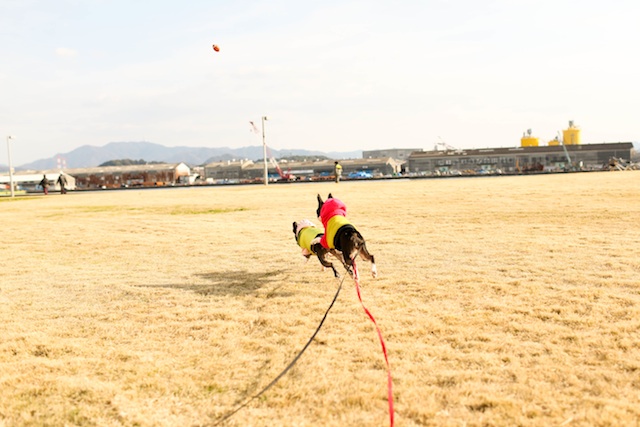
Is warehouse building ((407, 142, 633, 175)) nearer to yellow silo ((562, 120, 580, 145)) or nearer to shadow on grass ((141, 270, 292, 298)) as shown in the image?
yellow silo ((562, 120, 580, 145))

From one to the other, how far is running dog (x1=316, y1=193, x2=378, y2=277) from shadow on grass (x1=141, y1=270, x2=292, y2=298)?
145 centimetres

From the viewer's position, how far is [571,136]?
12512cm

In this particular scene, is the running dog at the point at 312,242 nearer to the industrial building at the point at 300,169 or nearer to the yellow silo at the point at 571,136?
the industrial building at the point at 300,169

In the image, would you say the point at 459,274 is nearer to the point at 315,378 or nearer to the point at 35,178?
the point at 315,378

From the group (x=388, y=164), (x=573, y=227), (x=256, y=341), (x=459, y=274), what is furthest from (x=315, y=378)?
(x=388, y=164)

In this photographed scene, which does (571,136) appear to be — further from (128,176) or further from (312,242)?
(312,242)

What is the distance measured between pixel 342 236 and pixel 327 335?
2.05 meters

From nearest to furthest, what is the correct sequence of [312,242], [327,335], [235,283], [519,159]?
[327,335] < [312,242] < [235,283] < [519,159]

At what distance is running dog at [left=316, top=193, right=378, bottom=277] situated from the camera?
299 inches

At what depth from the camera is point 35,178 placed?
4646 inches

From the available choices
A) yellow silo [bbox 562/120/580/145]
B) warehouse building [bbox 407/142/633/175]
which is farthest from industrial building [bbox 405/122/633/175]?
yellow silo [bbox 562/120/580/145]

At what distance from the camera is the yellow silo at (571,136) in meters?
125

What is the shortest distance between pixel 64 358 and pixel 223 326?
2.03 meters

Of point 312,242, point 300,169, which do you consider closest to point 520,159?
point 300,169
